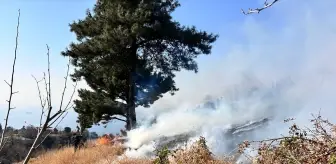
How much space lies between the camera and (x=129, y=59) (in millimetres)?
16797

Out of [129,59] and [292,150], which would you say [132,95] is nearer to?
[129,59]

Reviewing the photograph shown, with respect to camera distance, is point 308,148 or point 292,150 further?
point 292,150

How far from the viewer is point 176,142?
14.7 m

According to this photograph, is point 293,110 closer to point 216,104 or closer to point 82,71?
point 216,104

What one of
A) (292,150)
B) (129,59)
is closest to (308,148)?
(292,150)

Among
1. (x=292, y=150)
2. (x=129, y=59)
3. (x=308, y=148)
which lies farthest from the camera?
(x=129, y=59)

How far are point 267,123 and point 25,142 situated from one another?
1287cm

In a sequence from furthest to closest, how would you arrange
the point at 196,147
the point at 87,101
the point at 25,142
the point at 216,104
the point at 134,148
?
the point at 25,142 → the point at 216,104 → the point at 87,101 → the point at 134,148 → the point at 196,147

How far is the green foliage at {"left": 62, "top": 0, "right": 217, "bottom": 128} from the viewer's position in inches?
→ 645

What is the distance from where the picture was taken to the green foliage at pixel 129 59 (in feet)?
53.7

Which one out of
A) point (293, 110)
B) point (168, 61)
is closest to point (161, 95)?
point (168, 61)

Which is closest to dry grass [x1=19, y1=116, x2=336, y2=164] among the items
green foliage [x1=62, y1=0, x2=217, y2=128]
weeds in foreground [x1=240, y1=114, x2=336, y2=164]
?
weeds in foreground [x1=240, y1=114, x2=336, y2=164]

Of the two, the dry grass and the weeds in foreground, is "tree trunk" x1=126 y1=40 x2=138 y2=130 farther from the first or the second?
the weeds in foreground

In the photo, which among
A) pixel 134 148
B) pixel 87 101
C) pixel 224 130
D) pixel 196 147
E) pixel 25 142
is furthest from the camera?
pixel 25 142
